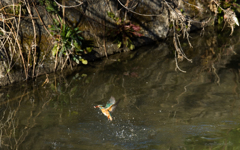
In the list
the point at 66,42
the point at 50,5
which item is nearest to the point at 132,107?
the point at 66,42

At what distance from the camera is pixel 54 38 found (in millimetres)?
7184

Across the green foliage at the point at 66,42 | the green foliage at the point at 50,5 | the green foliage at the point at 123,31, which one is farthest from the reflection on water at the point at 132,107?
the green foliage at the point at 50,5

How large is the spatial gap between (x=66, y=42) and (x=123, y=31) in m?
1.88

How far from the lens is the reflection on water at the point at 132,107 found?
14.0ft

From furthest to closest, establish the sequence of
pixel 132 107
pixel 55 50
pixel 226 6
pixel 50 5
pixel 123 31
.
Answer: pixel 226 6 < pixel 123 31 < pixel 50 5 < pixel 55 50 < pixel 132 107

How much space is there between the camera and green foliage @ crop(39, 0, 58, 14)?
718 centimetres

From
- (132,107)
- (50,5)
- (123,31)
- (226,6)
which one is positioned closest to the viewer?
(132,107)

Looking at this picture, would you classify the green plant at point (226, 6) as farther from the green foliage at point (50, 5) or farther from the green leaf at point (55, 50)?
the green leaf at point (55, 50)

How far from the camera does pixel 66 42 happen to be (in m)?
7.12

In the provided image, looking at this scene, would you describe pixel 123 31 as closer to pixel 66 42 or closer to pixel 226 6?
pixel 66 42

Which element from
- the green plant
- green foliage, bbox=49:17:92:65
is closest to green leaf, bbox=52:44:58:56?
green foliage, bbox=49:17:92:65

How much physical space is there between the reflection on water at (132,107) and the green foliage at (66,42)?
19.0 inches

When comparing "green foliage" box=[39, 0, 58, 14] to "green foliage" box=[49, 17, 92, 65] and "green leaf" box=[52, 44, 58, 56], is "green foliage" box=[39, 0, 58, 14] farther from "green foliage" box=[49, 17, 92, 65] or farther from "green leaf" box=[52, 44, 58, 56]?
"green leaf" box=[52, 44, 58, 56]

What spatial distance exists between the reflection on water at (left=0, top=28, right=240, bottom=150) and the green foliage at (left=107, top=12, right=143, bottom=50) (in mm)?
720
